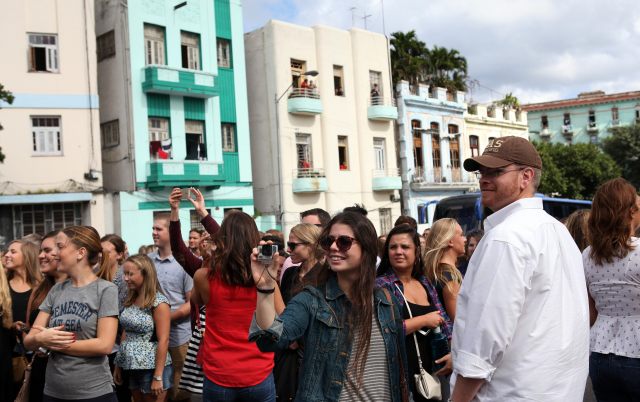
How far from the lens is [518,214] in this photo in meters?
2.89

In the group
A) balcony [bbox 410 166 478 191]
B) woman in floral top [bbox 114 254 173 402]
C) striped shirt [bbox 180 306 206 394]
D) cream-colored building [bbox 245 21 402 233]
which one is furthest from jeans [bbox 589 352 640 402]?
balcony [bbox 410 166 478 191]

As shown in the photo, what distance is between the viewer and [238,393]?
4480 mm

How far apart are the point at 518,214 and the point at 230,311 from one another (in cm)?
239

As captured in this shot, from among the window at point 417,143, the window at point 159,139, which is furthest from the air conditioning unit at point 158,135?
the window at point 417,143

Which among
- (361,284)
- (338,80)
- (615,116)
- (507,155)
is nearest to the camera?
(507,155)

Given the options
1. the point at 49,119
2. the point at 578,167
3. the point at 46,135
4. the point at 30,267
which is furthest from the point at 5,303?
the point at 578,167

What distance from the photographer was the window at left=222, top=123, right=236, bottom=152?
2725cm

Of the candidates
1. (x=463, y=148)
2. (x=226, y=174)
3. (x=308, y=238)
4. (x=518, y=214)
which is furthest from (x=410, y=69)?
(x=518, y=214)

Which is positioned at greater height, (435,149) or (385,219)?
(435,149)

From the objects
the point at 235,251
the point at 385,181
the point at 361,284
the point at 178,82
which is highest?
the point at 178,82

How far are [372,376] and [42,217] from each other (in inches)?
852

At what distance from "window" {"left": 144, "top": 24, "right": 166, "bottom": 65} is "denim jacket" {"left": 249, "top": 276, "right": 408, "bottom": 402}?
22629 mm

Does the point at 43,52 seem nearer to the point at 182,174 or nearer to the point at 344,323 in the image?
the point at 182,174

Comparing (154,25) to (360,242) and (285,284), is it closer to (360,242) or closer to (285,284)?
(285,284)
